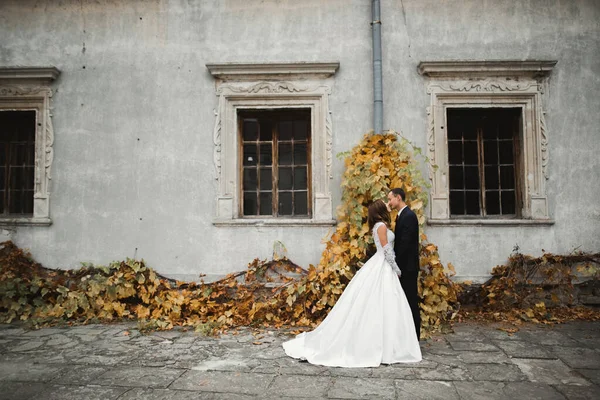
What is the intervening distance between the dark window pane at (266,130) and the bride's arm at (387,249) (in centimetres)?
281

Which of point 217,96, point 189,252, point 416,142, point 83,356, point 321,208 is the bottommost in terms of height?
point 83,356

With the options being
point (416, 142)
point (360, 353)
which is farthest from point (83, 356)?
point (416, 142)

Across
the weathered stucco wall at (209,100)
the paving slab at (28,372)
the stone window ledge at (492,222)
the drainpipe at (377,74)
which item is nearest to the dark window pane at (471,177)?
the stone window ledge at (492,222)

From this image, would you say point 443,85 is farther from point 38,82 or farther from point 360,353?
point 38,82

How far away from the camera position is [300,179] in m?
6.61

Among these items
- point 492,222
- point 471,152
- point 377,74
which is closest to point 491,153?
point 471,152

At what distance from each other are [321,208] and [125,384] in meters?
3.54

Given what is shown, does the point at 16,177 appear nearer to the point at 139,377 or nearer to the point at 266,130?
the point at 266,130

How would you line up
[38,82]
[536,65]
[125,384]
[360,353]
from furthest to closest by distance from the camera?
[38,82]
[536,65]
[360,353]
[125,384]

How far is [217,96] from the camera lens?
21.1 feet

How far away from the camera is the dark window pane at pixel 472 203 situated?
6488 mm

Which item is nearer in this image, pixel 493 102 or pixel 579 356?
pixel 579 356

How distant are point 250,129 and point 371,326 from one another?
3.79 m

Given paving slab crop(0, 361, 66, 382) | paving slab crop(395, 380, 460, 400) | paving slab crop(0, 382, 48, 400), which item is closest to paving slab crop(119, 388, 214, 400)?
paving slab crop(0, 382, 48, 400)
